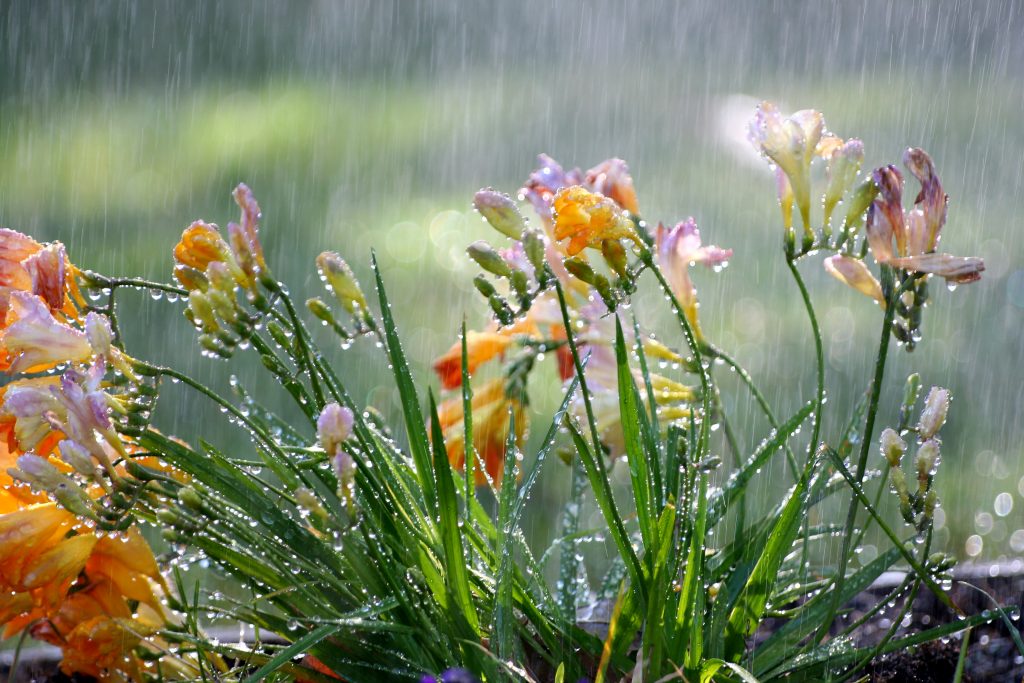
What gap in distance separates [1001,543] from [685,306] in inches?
60.8

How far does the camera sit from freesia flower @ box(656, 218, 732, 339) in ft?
4.47

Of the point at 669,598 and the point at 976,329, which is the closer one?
the point at 669,598

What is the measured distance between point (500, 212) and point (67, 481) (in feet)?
1.46

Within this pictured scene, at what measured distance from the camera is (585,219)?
1.15m

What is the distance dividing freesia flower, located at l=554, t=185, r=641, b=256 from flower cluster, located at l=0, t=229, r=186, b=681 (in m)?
0.40

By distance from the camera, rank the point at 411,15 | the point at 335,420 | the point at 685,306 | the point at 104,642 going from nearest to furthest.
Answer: the point at 335,420 → the point at 104,642 → the point at 685,306 → the point at 411,15

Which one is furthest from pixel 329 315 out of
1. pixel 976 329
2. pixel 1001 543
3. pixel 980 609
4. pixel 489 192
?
pixel 976 329

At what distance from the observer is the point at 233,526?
3.75 ft

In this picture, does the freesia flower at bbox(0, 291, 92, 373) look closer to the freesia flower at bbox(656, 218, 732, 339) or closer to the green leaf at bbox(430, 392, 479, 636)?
the green leaf at bbox(430, 392, 479, 636)

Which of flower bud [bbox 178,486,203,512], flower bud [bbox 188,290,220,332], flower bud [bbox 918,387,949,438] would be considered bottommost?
flower bud [bbox 178,486,203,512]

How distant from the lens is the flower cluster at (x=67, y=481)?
3.37ft

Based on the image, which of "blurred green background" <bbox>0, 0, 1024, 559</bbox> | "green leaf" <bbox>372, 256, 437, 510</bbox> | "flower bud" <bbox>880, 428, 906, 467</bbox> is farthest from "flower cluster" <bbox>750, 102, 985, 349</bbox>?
"blurred green background" <bbox>0, 0, 1024, 559</bbox>

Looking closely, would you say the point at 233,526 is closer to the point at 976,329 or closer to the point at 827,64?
the point at 976,329

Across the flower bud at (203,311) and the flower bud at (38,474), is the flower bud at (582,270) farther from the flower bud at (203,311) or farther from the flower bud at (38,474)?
the flower bud at (38,474)
